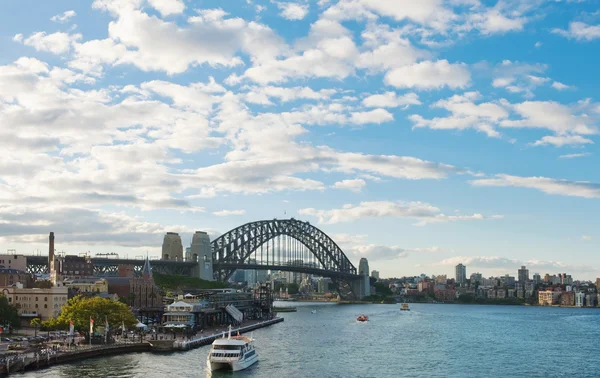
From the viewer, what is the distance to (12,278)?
10025 cm

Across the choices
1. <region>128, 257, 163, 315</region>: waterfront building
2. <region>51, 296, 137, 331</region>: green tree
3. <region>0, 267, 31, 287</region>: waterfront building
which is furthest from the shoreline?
<region>0, 267, 31, 287</region>: waterfront building

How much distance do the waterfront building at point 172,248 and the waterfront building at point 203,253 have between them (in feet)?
19.2

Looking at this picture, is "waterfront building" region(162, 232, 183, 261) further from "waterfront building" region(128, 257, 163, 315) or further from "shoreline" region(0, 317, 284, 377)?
"shoreline" region(0, 317, 284, 377)

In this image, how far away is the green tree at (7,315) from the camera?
74000mm

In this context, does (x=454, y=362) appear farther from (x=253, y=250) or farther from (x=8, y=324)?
(x=253, y=250)

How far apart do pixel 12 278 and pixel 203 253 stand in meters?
70.1

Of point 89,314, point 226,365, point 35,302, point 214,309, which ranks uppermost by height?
point 35,302

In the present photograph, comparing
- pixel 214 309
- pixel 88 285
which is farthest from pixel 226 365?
pixel 88 285

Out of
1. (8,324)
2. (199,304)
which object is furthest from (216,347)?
(199,304)

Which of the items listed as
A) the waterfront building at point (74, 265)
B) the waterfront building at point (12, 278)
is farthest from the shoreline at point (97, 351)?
the waterfront building at point (74, 265)

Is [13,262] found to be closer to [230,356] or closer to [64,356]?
[64,356]

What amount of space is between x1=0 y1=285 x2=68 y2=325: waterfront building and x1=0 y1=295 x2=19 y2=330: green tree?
428 centimetres

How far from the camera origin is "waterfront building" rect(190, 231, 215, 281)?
6585 inches

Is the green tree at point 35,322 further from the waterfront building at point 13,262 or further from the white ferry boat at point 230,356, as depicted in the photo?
the waterfront building at point 13,262
